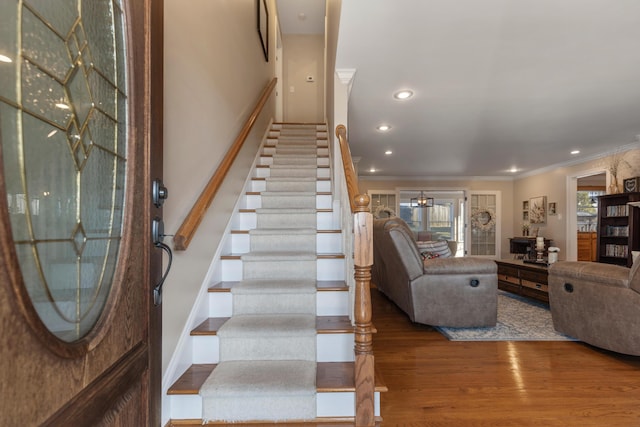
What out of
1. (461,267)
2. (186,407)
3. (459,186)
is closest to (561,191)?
(459,186)

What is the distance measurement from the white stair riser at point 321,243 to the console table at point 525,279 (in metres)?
2.80

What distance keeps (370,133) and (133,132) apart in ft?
13.4

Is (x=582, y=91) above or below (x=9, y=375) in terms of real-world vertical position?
above

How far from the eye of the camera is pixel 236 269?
7.55 feet

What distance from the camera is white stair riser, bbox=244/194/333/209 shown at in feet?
9.98

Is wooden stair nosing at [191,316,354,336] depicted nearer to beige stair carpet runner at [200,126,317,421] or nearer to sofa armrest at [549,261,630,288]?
beige stair carpet runner at [200,126,317,421]

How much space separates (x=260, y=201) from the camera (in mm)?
3072

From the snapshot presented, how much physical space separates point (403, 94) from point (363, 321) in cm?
259

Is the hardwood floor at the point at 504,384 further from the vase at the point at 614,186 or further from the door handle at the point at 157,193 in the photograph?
the vase at the point at 614,186

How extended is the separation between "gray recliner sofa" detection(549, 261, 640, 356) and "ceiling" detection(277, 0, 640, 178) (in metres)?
1.69

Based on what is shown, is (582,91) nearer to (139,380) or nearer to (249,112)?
(249,112)

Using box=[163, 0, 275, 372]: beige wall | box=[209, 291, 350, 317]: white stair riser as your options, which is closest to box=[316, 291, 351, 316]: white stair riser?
box=[209, 291, 350, 317]: white stair riser

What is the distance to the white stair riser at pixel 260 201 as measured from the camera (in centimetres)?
304

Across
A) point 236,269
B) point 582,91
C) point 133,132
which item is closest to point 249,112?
point 236,269
